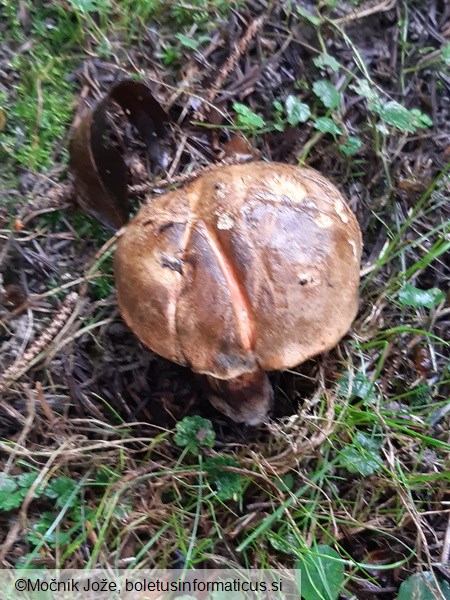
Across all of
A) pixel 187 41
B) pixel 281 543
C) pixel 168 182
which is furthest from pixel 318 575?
pixel 187 41

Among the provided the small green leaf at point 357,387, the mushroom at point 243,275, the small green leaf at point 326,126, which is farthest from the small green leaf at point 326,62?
the small green leaf at point 357,387

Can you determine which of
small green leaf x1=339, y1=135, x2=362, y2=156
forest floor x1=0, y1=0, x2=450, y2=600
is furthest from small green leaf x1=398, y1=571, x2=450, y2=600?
small green leaf x1=339, y1=135, x2=362, y2=156

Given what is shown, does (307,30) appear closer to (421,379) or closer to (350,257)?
(350,257)

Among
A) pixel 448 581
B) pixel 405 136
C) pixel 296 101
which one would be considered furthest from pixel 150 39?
pixel 448 581

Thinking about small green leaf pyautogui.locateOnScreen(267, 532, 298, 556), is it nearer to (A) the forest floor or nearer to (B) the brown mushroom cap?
(A) the forest floor

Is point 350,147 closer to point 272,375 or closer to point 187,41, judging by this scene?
point 187,41

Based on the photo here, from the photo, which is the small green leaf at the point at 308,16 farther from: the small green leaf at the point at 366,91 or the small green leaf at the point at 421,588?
the small green leaf at the point at 421,588
